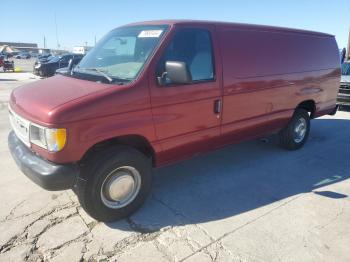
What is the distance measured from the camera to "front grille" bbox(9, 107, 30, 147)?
3.25 metres

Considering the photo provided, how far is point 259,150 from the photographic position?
19.3 ft

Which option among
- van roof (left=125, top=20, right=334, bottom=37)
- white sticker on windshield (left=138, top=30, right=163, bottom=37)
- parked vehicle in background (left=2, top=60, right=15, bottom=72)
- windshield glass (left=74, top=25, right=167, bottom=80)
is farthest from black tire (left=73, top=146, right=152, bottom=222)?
parked vehicle in background (left=2, top=60, right=15, bottom=72)

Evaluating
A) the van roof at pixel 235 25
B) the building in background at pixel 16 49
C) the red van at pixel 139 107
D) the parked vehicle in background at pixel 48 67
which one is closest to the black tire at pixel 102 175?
the red van at pixel 139 107

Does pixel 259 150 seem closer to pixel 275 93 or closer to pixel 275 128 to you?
pixel 275 128

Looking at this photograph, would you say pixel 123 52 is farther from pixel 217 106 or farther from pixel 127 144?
pixel 217 106

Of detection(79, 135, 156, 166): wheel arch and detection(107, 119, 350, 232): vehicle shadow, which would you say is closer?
detection(79, 135, 156, 166): wheel arch

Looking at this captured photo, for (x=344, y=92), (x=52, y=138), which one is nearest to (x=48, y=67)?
(x=344, y=92)

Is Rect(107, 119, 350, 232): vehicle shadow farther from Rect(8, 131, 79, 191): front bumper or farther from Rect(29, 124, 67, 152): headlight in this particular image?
Rect(29, 124, 67, 152): headlight

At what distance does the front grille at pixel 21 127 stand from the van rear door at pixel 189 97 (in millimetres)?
1313

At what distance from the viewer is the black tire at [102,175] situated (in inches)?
126

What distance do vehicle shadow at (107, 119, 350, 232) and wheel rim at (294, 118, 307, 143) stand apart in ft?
0.76

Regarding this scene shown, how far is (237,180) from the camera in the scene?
4582mm

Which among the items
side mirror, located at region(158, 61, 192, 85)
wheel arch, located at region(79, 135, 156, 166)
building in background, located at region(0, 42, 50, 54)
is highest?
side mirror, located at region(158, 61, 192, 85)

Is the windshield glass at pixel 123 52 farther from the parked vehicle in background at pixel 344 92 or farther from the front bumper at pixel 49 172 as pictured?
the parked vehicle in background at pixel 344 92
